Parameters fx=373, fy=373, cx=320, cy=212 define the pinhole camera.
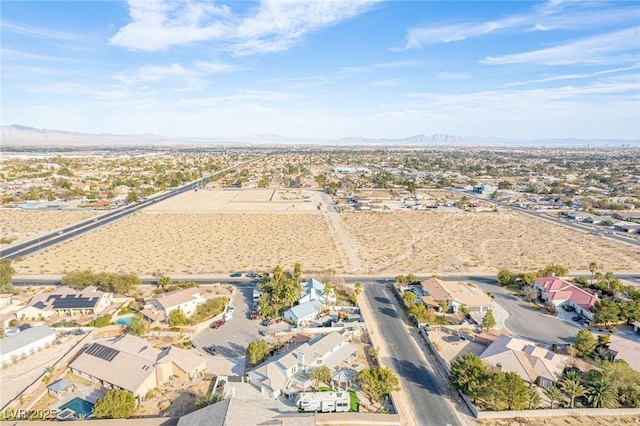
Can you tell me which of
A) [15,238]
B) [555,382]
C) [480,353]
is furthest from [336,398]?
[15,238]

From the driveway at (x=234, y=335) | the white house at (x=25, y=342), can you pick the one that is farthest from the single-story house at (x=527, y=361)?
the white house at (x=25, y=342)

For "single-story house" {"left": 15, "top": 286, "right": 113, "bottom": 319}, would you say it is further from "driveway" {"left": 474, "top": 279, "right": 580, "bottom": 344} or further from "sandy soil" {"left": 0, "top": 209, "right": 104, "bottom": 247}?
"driveway" {"left": 474, "top": 279, "right": 580, "bottom": 344}

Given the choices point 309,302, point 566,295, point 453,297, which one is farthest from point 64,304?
point 566,295

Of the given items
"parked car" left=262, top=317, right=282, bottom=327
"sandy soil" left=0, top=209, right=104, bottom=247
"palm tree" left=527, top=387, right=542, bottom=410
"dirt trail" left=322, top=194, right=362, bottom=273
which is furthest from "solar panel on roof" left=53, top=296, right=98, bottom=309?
"palm tree" left=527, top=387, right=542, bottom=410

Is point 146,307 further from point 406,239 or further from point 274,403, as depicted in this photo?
point 406,239

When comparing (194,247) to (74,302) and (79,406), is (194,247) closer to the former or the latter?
(74,302)
